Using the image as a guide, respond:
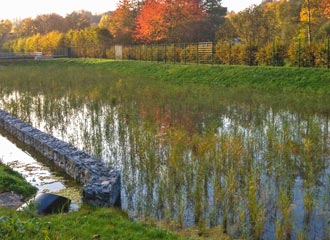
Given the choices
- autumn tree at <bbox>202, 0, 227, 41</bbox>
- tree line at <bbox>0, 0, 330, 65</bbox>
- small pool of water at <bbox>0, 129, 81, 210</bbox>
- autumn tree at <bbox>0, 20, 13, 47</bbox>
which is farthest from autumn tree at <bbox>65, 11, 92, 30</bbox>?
small pool of water at <bbox>0, 129, 81, 210</bbox>

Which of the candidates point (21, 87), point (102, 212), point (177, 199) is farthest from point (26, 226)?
point (21, 87)

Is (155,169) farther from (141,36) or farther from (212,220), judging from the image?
(141,36)

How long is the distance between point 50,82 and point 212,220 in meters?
25.0

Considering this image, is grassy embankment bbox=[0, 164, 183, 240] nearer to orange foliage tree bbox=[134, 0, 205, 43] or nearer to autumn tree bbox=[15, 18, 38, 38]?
orange foliage tree bbox=[134, 0, 205, 43]

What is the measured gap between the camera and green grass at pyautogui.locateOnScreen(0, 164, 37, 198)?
28.0 ft

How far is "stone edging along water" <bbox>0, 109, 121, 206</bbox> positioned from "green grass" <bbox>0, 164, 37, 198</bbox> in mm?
1055

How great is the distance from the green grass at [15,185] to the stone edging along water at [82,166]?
41.5 inches

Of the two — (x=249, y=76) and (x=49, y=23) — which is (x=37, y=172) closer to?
(x=249, y=76)

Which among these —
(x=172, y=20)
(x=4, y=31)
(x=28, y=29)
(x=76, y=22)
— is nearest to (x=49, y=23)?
(x=76, y=22)

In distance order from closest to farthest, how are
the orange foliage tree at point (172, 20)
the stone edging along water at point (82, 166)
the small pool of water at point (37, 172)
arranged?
1. the stone edging along water at point (82, 166)
2. the small pool of water at point (37, 172)
3. the orange foliage tree at point (172, 20)

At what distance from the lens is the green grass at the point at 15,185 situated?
853 cm

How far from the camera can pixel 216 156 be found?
948 cm

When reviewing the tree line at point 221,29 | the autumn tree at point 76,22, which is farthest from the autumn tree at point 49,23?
the tree line at point 221,29

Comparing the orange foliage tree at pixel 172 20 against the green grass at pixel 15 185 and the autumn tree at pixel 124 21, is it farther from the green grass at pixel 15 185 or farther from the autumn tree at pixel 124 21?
the green grass at pixel 15 185
